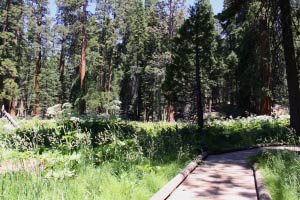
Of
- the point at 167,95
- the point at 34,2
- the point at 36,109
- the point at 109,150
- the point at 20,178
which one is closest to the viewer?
the point at 20,178

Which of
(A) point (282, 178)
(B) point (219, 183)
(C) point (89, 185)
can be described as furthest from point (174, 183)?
(A) point (282, 178)

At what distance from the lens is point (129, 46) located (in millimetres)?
40562

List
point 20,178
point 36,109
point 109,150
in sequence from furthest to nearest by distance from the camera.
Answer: point 36,109 → point 109,150 → point 20,178

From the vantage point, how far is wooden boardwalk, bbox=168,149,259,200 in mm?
4582

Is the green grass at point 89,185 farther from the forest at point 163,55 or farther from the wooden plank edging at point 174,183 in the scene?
the forest at point 163,55

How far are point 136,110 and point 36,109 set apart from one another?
14.2 m

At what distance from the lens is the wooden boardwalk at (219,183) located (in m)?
4.58

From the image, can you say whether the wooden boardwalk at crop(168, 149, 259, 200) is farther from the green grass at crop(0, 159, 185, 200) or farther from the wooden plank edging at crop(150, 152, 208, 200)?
the green grass at crop(0, 159, 185, 200)

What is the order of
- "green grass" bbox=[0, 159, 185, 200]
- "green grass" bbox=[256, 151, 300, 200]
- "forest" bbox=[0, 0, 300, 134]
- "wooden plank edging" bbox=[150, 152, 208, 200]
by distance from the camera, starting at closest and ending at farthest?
"green grass" bbox=[0, 159, 185, 200] < "green grass" bbox=[256, 151, 300, 200] < "wooden plank edging" bbox=[150, 152, 208, 200] < "forest" bbox=[0, 0, 300, 134]

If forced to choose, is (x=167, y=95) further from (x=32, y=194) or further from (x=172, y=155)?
(x=32, y=194)

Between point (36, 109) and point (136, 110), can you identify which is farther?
point (136, 110)

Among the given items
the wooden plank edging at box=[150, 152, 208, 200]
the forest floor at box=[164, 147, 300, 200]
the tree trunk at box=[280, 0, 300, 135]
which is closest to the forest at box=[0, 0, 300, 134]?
the tree trunk at box=[280, 0, 300, 135]

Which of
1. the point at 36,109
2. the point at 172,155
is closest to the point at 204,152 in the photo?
the point at 172,155

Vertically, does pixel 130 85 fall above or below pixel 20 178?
above
